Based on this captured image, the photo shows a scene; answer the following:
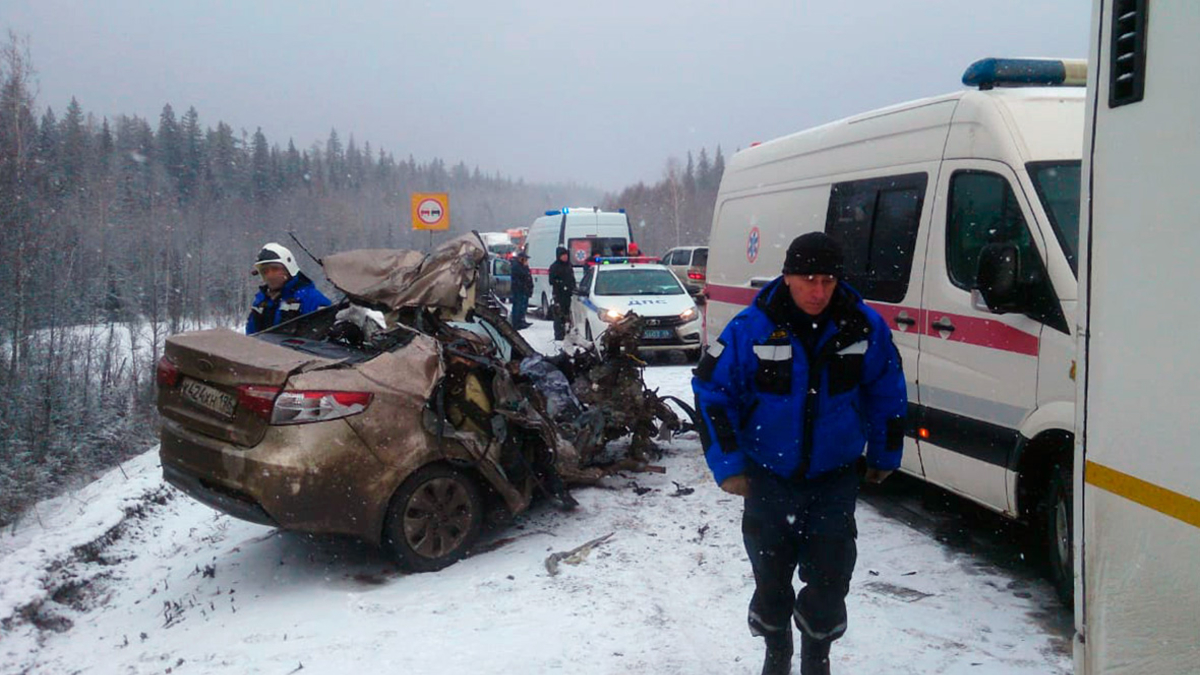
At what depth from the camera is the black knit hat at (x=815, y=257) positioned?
3158 mm

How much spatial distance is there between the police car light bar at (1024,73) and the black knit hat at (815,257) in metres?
2.54

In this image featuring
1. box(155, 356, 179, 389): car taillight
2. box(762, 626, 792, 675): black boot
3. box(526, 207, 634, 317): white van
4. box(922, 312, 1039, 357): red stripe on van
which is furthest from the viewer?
box(526, 207, 634, 317): white van

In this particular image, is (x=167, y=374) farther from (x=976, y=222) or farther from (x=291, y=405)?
(x=976, y=222)

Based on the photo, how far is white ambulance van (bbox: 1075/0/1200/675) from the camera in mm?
1894

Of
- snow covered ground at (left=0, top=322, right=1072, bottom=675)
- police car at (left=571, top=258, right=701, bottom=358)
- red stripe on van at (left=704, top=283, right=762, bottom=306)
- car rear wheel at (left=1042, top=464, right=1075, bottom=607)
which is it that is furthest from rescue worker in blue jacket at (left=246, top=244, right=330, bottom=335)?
police car at (left=571, top=258, right=701, bottom=358)

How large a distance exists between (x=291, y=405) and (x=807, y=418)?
2.87m

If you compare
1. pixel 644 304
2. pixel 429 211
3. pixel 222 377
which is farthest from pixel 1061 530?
pixel 429 211

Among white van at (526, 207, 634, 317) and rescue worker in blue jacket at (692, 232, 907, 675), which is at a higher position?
white van at (526, 207, 634, 317)

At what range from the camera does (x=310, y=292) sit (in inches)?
260

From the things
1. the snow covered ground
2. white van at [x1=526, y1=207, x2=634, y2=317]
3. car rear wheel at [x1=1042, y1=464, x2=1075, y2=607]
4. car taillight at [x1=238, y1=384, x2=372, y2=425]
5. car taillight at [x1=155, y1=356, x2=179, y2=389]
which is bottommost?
the snow covered ground

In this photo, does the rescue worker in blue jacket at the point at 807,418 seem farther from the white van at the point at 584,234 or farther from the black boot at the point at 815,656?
the white van at the point at 584,234

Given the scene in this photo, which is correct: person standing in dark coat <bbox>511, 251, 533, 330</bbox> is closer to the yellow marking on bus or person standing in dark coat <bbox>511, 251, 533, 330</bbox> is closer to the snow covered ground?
the snow covered ground

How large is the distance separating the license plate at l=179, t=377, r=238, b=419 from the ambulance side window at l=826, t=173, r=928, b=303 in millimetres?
4051

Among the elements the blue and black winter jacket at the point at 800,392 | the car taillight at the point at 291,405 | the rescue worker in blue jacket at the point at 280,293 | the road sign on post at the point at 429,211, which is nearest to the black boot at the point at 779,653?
the blue and black winter jacket at the point at 800,392
